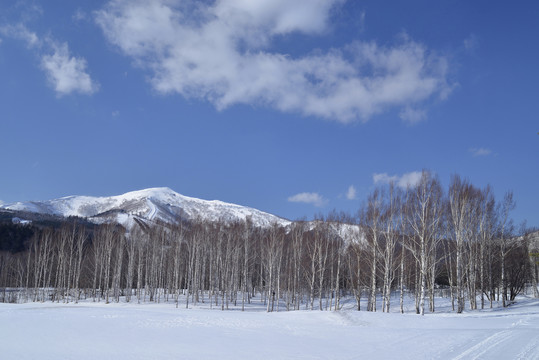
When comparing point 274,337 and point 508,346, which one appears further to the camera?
point 274,337

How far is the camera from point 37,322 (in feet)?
70.6

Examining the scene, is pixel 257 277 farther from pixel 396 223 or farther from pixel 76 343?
pixel 76 343

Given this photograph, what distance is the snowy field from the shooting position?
11953 mm

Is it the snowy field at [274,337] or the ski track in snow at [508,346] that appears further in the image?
the snowy field at [274,337]

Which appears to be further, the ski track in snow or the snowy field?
the snowy field

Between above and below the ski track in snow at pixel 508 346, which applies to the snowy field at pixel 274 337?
below

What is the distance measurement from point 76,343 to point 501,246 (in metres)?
36.1

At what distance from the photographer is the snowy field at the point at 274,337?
1195 centimetres

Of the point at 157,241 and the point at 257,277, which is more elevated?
the point at 157,241

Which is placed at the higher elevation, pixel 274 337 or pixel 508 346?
pixel 508 346

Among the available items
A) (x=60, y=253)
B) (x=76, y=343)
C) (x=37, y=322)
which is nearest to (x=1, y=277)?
(x=60, y=253)

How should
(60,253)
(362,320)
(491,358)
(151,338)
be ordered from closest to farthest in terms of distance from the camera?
(491,358) → (151,338) → (362,320) → (60,253)

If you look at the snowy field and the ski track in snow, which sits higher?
the ski track in snow

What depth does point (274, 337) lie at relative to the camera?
1617 cm
